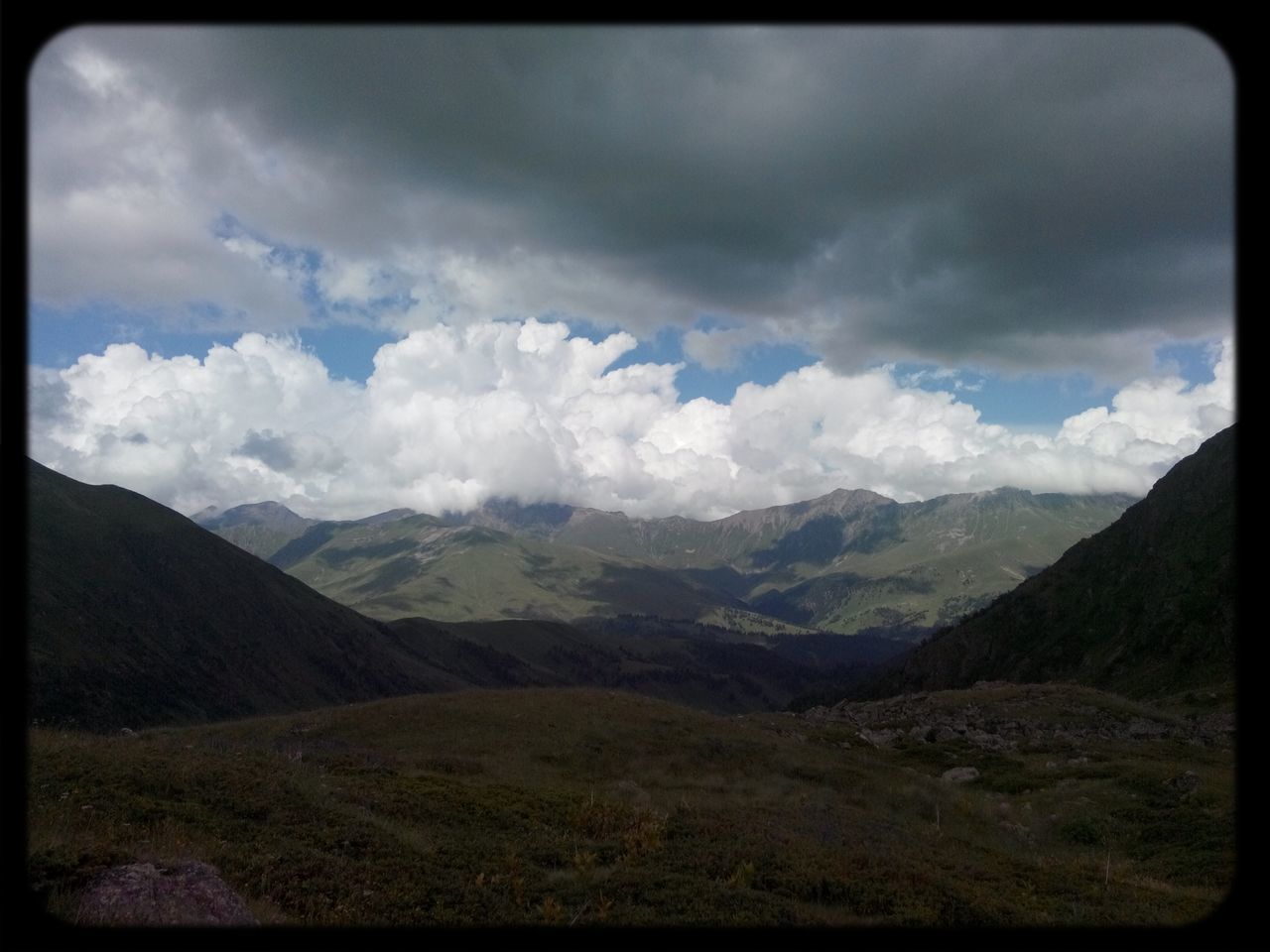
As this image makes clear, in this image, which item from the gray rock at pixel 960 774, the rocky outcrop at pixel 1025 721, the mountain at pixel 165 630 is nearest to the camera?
the gray rock at pixel 960 774

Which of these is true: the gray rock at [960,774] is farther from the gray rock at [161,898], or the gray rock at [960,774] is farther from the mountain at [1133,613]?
the mountain at [1133,613]

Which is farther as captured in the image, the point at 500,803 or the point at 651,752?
the point at 651,752

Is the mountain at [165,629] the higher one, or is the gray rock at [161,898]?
the gray rock at [161,898]

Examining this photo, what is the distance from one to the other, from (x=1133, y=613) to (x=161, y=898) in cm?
10184

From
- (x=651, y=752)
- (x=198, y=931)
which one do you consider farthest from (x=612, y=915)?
(x=651, y=752)

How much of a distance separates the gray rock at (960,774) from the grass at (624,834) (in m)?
0.55

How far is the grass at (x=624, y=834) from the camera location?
10.3 metres

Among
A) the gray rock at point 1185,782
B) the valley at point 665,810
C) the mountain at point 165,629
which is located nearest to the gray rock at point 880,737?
the valley at point 665,810

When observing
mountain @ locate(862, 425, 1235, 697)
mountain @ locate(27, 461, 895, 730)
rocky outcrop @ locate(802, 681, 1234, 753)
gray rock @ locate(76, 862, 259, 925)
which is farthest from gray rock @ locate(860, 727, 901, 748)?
mountain @ locate(27, 461, 895, 730)

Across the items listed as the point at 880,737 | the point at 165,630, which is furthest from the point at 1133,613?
the point at 165,630

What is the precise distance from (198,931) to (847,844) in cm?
1458

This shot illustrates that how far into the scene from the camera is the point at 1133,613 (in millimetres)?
86938

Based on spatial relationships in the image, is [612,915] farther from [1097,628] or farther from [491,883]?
[1097,628]

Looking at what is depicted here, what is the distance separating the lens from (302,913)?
9.19m
